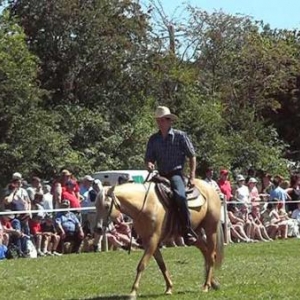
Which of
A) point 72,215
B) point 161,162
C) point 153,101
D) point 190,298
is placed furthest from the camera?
point 153,101

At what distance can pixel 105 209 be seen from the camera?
10.6m

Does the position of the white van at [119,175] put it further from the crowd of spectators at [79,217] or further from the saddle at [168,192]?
the saddle at [168,192]

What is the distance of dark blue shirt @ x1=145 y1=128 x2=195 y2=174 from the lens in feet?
38.0

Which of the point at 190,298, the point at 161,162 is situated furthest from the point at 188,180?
the point at 190,298

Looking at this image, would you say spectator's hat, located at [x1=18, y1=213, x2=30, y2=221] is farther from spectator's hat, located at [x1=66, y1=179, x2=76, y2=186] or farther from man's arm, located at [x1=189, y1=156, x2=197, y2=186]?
man's arm, located at [x1=189, y1=156, x2=197, y2=186]

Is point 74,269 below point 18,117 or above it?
below

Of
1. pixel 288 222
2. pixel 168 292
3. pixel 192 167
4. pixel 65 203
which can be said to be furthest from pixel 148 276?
pixel 288 222

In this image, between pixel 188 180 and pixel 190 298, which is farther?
pixel 188 180

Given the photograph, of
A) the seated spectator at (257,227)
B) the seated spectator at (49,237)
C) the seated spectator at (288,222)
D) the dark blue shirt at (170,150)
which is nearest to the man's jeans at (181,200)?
the dark blue shirt at (170,150)

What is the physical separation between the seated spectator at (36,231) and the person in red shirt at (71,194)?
1327 mm

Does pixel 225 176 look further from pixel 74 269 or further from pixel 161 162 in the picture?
pixel 161 162

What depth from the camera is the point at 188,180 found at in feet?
39.1

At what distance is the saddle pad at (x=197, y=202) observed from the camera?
11.7 meters

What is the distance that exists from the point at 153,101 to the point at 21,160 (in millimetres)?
9268
